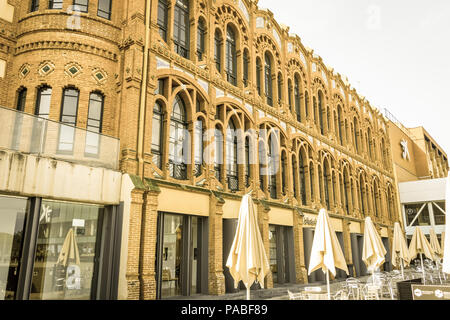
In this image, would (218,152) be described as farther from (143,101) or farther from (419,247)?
(419,247)

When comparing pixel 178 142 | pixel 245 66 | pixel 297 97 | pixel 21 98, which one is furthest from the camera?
pixel 297 97

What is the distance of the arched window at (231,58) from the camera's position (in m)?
17.9

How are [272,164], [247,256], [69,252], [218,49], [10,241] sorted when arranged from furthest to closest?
[272,164] < [218,49] < [69,252] < [10,241] < [247,256]

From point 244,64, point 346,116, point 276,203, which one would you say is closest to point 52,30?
point 244,64

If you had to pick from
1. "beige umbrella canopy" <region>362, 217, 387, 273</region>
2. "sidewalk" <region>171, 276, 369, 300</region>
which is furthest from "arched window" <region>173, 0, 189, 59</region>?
"beige umbrella canopy" <region>362, 217, 387, 273</region>

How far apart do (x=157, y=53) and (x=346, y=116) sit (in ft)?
68.7

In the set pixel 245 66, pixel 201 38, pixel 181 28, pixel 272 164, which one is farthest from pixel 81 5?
pixel 272 164

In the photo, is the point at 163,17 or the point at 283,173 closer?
the point at 163,17

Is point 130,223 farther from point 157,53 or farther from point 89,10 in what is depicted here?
point 89,10

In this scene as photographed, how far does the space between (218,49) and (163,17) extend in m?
3.65

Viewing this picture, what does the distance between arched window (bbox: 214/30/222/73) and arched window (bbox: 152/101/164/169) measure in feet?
16.0

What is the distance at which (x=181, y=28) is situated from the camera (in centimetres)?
1559

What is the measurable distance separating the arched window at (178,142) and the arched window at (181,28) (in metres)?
2.23

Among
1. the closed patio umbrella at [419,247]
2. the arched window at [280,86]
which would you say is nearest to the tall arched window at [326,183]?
the closed patio umbrella at [419,247]
